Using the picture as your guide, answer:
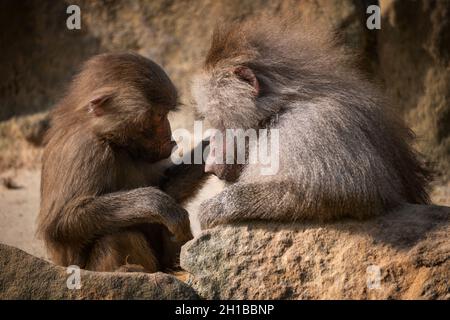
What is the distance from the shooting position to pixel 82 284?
15.5ft

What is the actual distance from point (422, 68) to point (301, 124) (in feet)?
12.6

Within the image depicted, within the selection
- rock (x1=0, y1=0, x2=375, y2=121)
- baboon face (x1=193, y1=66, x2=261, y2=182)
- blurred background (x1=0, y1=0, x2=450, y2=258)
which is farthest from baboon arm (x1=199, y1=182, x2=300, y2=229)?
rock (x1=0, y1=0, x2=375, y2=121)

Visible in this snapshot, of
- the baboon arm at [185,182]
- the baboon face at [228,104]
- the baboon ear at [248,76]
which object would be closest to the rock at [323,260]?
the baboon face at [228,104]

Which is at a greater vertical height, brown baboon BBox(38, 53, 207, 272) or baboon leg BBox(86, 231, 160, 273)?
brown baboon BBox(38, 53, 207, 272)

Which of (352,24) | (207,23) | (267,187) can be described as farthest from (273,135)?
(207,23)

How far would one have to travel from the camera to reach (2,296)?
15.6 feet

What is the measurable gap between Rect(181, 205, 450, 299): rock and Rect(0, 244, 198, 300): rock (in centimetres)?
27

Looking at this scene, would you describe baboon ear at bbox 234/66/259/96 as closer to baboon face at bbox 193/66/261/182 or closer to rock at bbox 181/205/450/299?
baboon face at bbox 193/66/261/182

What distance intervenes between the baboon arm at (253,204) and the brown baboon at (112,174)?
49 cm

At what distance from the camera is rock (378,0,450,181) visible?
28.2 feet

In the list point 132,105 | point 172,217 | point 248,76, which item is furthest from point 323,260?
point 132,105

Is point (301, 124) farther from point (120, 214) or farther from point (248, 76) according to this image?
point (120, 214)

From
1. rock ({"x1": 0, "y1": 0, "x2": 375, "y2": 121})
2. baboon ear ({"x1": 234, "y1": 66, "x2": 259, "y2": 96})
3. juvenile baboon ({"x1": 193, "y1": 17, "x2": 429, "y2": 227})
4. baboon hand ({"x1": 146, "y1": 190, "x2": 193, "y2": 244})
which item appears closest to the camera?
juvenile baboon ({"x1": 193, "y1": 17, "x2": 429, "y2": 227})

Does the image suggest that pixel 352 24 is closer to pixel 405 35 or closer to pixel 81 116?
pixel 405 35
